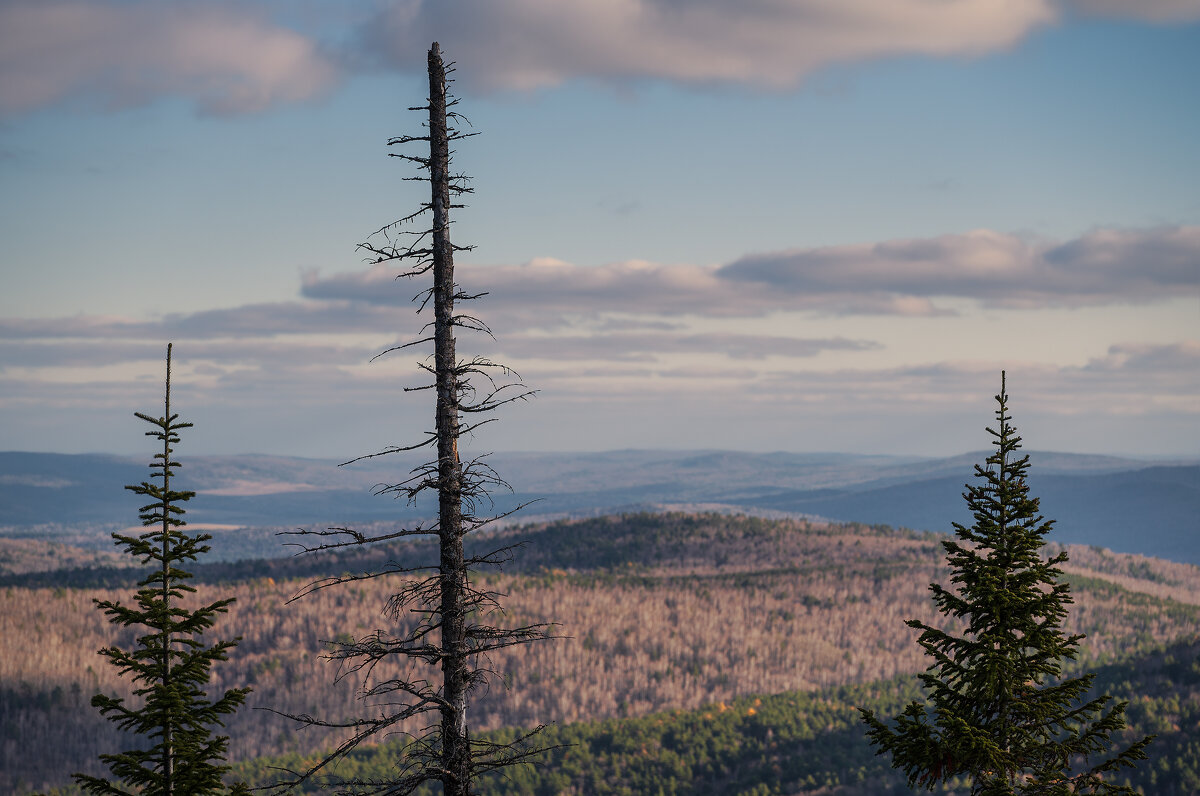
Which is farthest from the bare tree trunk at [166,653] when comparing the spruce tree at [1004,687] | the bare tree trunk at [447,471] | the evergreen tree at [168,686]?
the spruce tree at [1004,687]

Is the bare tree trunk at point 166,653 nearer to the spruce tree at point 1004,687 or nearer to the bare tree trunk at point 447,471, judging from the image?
the bare tree trunk at point 447,471

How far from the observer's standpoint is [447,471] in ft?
96.5

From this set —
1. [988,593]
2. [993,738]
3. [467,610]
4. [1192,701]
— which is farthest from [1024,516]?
[1192,701]

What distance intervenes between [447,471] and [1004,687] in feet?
49.9

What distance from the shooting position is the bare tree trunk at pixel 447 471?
29.0 metres

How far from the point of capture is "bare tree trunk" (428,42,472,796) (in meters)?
29.0

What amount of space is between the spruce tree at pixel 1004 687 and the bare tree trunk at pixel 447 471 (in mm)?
10287

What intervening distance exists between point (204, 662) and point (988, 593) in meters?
21.8

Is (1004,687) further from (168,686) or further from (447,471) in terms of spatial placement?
(168,686)

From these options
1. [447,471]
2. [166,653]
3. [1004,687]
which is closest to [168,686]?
[166,653]

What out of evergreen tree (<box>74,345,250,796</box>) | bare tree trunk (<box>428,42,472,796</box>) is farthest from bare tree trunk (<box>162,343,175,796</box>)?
bare tree trunk (<box>428,42,472,796</box>)

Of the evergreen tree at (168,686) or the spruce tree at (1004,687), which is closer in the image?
the spruce tree at (1004,687)

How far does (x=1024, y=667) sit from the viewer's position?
2980 centimetres

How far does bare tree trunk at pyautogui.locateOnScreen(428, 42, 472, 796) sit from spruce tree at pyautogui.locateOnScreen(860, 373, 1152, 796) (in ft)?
33.8
